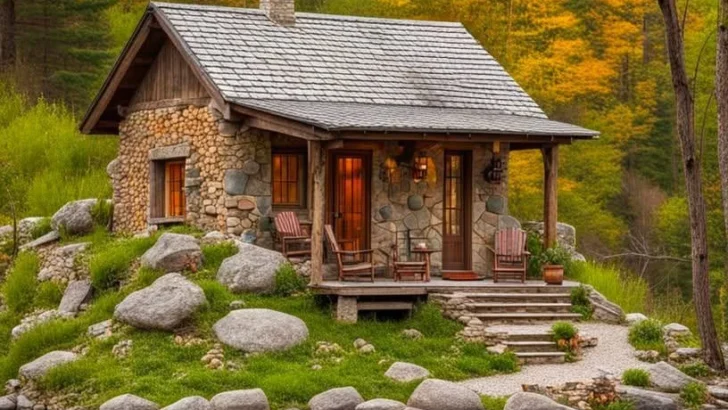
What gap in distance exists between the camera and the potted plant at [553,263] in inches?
856

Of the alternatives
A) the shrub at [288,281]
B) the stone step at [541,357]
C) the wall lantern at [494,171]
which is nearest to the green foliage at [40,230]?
the shrub at [288,281]

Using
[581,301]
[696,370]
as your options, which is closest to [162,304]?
[581,301]

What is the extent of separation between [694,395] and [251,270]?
6.45 metres

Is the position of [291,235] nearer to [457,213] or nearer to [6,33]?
[457,213]

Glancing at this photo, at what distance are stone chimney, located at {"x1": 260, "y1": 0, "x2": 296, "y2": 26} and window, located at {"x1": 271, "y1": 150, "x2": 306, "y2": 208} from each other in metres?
3.42

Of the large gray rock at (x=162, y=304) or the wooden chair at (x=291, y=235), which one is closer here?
the large gray rock at (x=162, y=304)

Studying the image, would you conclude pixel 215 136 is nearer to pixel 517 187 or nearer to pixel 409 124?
pixel 409 124

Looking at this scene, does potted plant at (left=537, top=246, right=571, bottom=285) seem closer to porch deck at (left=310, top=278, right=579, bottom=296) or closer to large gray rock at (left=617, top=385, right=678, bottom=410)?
porch deck at (left=310, top=278, right=579, bottom=296)

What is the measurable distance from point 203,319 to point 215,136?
437 cm

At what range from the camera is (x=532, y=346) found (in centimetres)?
1922

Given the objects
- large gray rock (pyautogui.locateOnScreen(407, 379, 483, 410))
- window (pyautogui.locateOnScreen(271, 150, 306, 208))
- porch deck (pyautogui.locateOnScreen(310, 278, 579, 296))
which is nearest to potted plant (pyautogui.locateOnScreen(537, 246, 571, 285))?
porch deck (pyautogui.locateOnScreen(310, 278, 579, 296))

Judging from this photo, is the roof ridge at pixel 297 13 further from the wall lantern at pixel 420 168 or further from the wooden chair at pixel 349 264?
the wooden chair at pixel 349 264

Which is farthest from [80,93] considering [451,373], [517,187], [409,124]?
[451,373]

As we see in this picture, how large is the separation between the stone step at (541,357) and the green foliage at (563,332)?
30 centimetres
